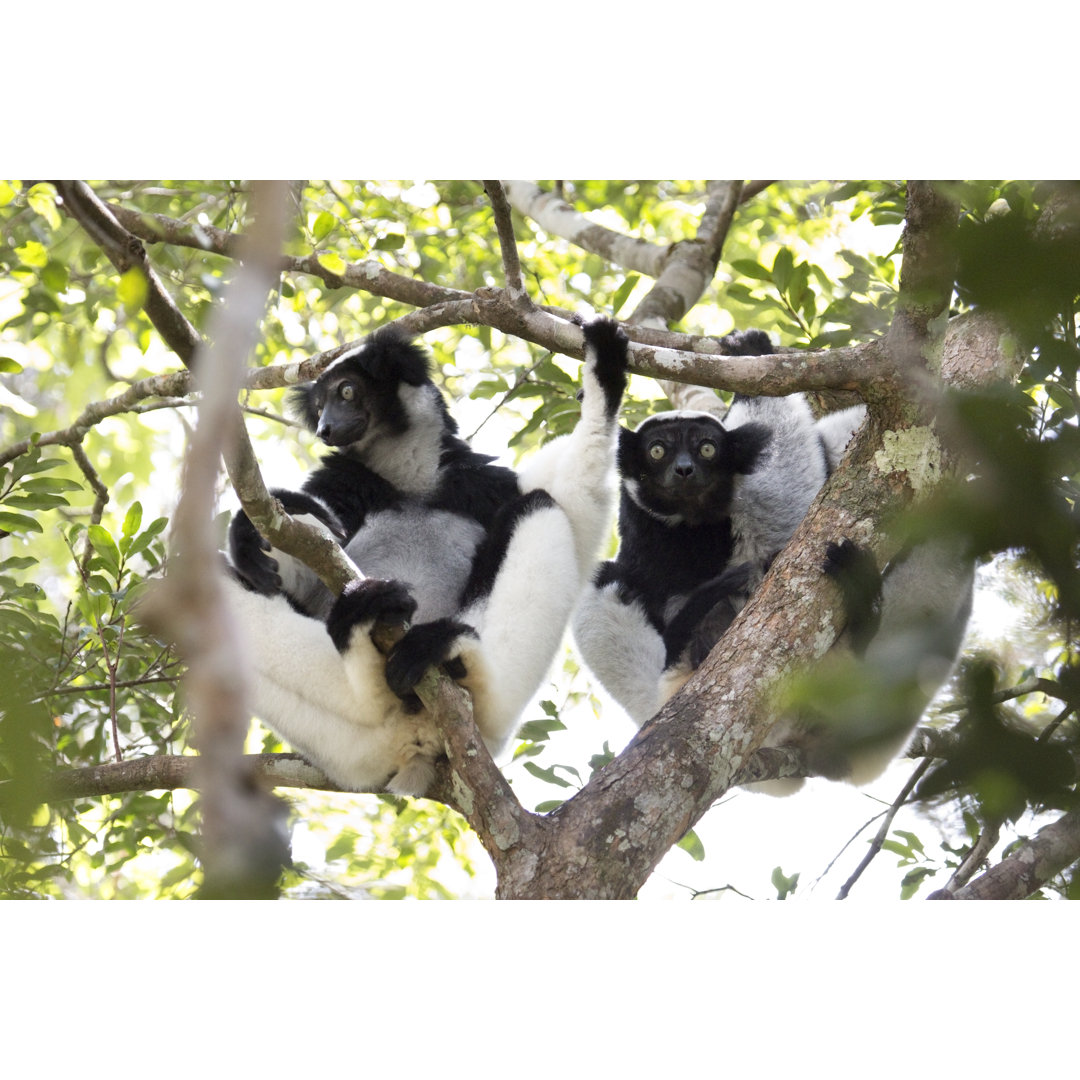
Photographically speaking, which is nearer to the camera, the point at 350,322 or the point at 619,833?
the point at 619,833

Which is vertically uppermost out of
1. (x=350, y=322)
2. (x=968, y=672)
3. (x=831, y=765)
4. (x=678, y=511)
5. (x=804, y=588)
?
(x=350, y=322)

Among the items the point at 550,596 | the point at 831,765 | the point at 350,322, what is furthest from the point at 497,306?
the point at 350,322

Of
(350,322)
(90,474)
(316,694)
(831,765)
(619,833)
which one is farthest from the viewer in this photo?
(350,322)

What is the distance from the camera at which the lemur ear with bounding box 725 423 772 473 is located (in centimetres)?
422

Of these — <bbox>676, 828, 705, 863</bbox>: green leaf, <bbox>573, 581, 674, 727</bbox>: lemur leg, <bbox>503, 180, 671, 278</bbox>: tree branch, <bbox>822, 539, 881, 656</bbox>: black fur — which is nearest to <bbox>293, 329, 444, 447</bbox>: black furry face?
<bbox>573, 581, 674, 727</bbox>: lemur leg

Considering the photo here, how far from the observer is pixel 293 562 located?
12.0 ft

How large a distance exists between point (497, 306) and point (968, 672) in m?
2.34

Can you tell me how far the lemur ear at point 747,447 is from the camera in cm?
422

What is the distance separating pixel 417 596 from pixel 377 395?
857 mm

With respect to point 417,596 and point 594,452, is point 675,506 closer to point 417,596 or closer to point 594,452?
point 594,452

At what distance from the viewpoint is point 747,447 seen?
423 cm

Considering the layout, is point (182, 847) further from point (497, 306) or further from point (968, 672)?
point (968, 672)

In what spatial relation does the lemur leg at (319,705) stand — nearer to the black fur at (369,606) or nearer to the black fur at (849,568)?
the black fur at (369,606)

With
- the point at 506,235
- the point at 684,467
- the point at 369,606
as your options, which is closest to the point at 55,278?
the point at 369,606
